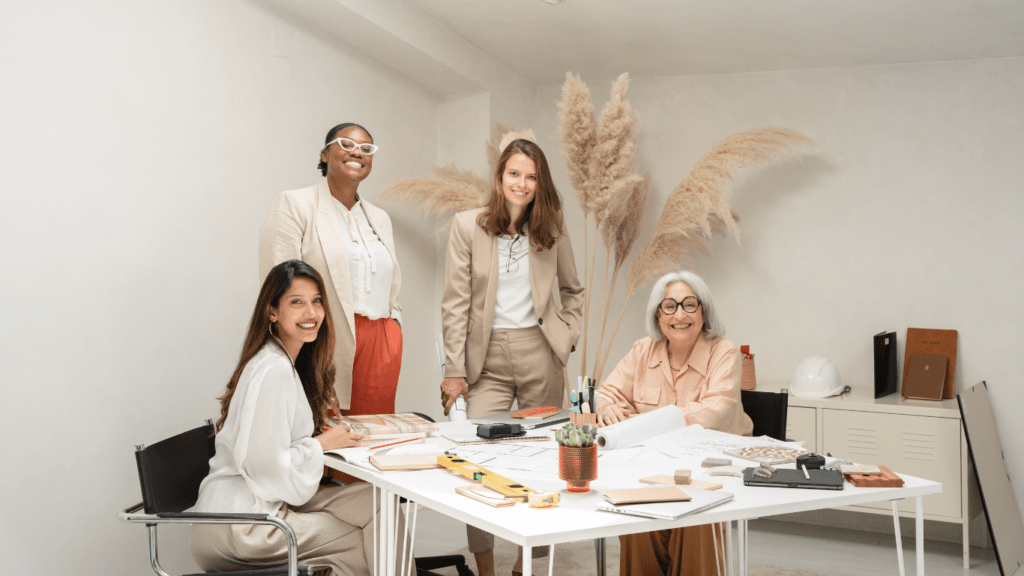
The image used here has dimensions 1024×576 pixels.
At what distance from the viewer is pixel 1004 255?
12.6 ft

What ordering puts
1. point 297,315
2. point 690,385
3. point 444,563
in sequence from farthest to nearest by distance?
point 444,563, point 690,385, point 297,315

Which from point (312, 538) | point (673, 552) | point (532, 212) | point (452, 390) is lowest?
point (673, 552)

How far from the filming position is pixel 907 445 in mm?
3574

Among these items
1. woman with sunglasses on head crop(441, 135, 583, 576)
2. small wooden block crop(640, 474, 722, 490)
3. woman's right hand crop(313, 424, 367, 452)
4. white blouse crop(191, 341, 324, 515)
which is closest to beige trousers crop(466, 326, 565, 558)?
woman with sunglasses on head crop(441, 135, 583, 576)

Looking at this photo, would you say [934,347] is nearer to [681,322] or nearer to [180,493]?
[681,322]

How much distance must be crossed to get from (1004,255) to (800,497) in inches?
118

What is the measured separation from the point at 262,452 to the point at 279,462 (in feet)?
0.16

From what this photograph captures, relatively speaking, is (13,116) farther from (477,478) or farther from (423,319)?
(423,319)

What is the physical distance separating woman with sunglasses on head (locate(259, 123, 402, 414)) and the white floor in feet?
3.70

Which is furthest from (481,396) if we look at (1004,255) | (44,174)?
(1004,255)

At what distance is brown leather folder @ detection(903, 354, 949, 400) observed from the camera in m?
3.76

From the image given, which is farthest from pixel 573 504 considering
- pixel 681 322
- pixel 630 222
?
pixel 630 222

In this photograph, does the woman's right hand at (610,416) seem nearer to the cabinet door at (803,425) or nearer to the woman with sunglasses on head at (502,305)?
the woman with sunglasses on head at (502,305)

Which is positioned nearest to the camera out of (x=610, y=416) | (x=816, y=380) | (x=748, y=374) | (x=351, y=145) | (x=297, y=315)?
(x=297, y=315)
